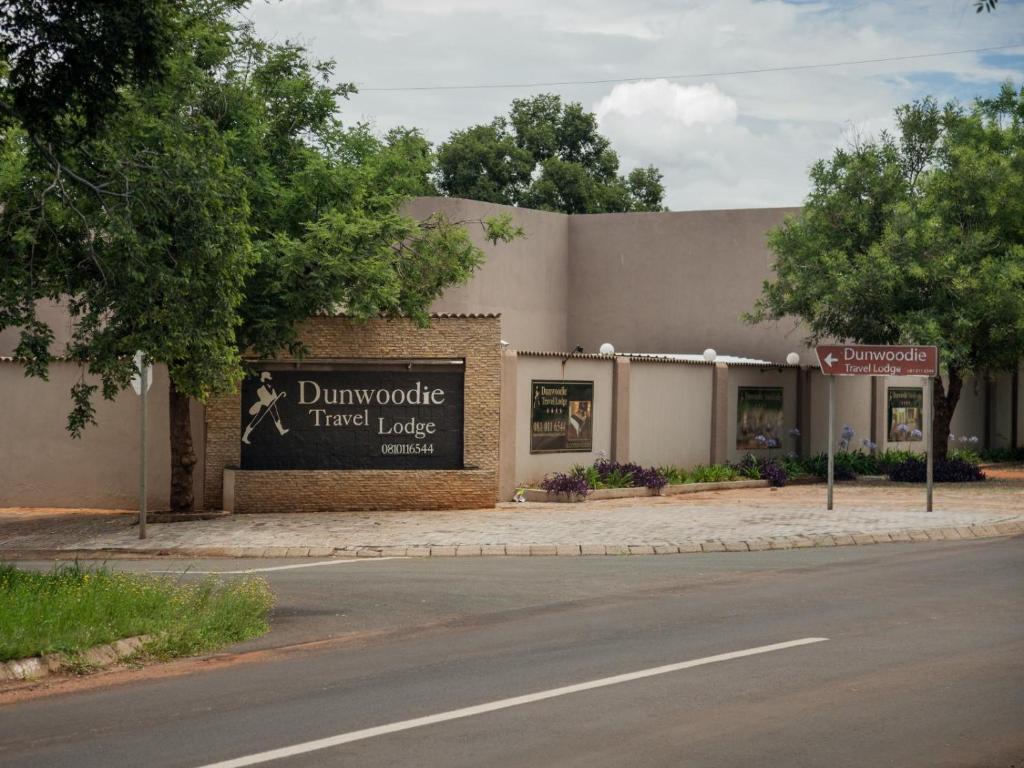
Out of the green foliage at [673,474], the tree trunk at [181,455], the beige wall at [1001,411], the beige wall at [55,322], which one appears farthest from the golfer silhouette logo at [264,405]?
the beige wall at [1001,411]

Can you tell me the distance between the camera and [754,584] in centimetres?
1446

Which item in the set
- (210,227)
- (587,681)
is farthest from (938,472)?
(587,681)

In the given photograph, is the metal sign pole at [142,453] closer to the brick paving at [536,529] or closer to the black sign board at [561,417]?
the brick paving at [536,529]

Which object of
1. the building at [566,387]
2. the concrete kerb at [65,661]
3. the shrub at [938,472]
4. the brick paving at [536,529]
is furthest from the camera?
the shrub at [938,472]

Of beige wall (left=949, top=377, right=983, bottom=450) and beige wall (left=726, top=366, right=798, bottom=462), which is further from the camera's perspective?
beige wall (left=949, top=377, right=983, bottom=450)

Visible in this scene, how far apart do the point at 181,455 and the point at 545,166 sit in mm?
38557

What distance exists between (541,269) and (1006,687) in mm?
30310

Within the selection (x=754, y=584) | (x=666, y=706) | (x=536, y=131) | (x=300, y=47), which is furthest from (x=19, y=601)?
(x=536, y=131)

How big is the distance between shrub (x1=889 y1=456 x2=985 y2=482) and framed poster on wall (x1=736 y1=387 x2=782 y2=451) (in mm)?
2940

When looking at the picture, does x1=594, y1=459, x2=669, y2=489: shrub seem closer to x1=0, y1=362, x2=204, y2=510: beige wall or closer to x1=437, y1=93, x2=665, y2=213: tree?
x1=0, y1=362, x2=204, y2=510: beige wall

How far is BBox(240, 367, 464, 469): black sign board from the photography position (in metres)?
23.5

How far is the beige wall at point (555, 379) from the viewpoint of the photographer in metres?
25.9

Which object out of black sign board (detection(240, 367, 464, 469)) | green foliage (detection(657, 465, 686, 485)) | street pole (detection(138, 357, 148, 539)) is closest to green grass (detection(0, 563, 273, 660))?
street pole (detection(138, 357, 148, 539))

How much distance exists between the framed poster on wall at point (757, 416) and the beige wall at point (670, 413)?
1.31 m
